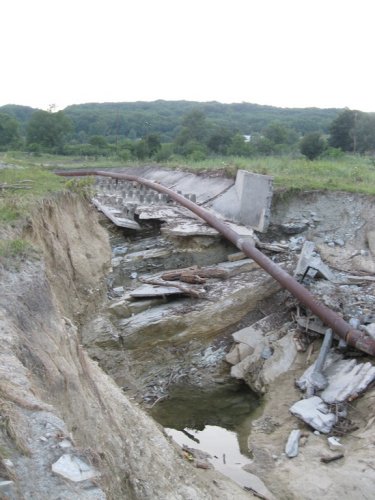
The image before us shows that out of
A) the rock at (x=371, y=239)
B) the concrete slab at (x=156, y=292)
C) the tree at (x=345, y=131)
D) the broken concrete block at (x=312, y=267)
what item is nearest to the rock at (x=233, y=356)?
the concrete slab at (x=156, y=292)

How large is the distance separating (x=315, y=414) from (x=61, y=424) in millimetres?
6618

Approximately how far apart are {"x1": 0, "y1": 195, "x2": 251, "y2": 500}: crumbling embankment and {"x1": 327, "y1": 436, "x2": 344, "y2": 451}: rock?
1.95 meters

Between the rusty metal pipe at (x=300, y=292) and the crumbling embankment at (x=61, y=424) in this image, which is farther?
the rusty metal pipe at (x=300, y=292)

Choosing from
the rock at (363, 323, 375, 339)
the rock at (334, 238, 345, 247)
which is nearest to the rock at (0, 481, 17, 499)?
the rock at (363, 323, 375, 339)

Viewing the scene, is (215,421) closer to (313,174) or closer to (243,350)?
(243,350)

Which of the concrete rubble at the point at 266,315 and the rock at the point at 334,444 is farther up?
the concrete rubble at the point at 266,315

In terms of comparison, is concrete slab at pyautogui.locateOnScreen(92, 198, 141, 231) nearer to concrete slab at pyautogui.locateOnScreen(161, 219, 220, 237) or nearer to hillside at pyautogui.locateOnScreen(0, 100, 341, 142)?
concrete slab at pyautogui.locateOnScreen(161, 219, 220, 237)

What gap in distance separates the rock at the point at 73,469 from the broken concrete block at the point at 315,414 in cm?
657

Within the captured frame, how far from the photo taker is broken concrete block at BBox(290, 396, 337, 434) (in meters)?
9.95

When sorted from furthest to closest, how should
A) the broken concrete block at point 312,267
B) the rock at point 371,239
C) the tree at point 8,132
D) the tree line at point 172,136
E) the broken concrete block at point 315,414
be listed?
the tree at point 8,132 < the tree line at point 172,136 < the rock at point 371,239 < the broken concrete block at point 312,267 < the broken concrete block at point 315,414

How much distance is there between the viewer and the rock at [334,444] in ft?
30.8

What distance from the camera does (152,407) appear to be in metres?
11.5

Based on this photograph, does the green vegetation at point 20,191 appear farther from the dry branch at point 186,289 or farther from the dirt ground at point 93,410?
the dry branch at point 186,289

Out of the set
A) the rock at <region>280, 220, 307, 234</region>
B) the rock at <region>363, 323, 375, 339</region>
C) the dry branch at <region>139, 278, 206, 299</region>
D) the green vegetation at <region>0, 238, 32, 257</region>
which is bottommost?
the dry branch at <region>139, 278, 206, 299</region>
